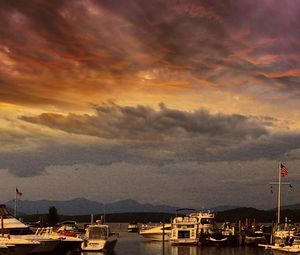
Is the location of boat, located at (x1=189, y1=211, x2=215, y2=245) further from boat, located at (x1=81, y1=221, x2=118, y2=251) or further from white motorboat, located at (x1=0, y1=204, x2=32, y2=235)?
white motorboat, located at (x1=0, y1=204, x2=32, y2=235)

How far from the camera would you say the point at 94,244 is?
8431cm

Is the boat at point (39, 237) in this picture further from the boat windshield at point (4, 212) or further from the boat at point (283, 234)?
the boat at point (283, 234)

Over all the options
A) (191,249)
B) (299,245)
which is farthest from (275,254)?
(191,249)

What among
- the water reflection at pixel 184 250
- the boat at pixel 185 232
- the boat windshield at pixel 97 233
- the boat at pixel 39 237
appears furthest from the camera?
the boat at pixel 185 232

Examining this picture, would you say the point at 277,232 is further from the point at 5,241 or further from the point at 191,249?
the point at 5,241

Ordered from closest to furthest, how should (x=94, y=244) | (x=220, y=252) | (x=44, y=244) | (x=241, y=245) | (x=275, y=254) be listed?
(x=44, y=244) → (x=94, y=244) → (x=275, y=254) → (x=220, y=252) → (x=241, y=245)

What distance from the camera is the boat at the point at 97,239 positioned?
276ft

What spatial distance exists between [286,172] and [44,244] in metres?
41.9

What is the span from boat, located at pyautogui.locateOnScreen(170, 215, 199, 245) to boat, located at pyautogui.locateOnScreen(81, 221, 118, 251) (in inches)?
1211

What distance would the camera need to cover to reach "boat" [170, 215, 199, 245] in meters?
116

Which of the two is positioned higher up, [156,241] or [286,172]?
[286,172]

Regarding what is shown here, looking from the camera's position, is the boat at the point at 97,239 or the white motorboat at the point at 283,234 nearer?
the boat at the point at 97,239

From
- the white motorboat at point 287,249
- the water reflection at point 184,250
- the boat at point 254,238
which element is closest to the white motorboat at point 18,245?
the water reflection at point 184,250

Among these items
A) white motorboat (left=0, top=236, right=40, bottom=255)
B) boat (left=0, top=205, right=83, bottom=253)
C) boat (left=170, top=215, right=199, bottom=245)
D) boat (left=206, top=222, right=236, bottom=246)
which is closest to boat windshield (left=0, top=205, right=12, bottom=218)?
boat (left=0, top=205, right=83, bottom=253)
